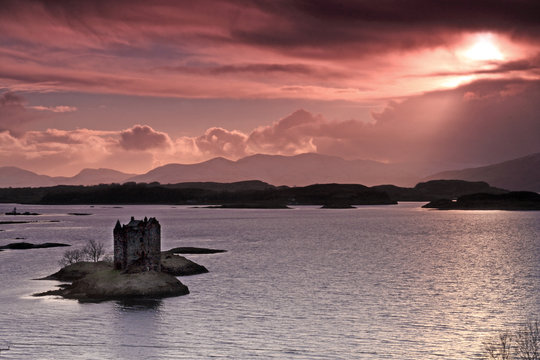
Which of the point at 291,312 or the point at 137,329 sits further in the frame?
the point at 291,312

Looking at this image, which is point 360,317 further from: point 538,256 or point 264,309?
point 538,256

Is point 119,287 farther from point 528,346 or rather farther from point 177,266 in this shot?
point 528,346

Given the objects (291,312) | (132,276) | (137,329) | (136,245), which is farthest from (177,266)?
Answer: (137,329)

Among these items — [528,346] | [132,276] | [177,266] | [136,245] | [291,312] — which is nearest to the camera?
[528,346]

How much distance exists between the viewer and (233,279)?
7831 cm

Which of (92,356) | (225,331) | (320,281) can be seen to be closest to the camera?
(92,356)

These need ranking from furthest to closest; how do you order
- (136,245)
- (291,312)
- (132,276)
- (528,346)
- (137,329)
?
(132,276) → (136,245) → (291,312) → (137,329) → (528,346)

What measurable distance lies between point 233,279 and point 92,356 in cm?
3724

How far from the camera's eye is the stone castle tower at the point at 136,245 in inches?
2488

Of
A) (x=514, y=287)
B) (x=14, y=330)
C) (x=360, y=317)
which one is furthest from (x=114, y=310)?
(x=514, y=287)

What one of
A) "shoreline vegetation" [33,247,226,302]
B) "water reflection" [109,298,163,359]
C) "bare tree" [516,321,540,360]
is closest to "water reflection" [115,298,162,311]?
"water reflection" [109,298,163,359]

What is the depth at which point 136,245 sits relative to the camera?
6322 cm

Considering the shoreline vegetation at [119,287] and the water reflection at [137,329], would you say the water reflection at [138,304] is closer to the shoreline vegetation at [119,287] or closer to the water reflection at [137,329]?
the water reflection at [137,329]

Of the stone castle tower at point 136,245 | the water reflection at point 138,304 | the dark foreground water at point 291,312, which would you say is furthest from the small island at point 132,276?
the dark foreground water at point 291,312
